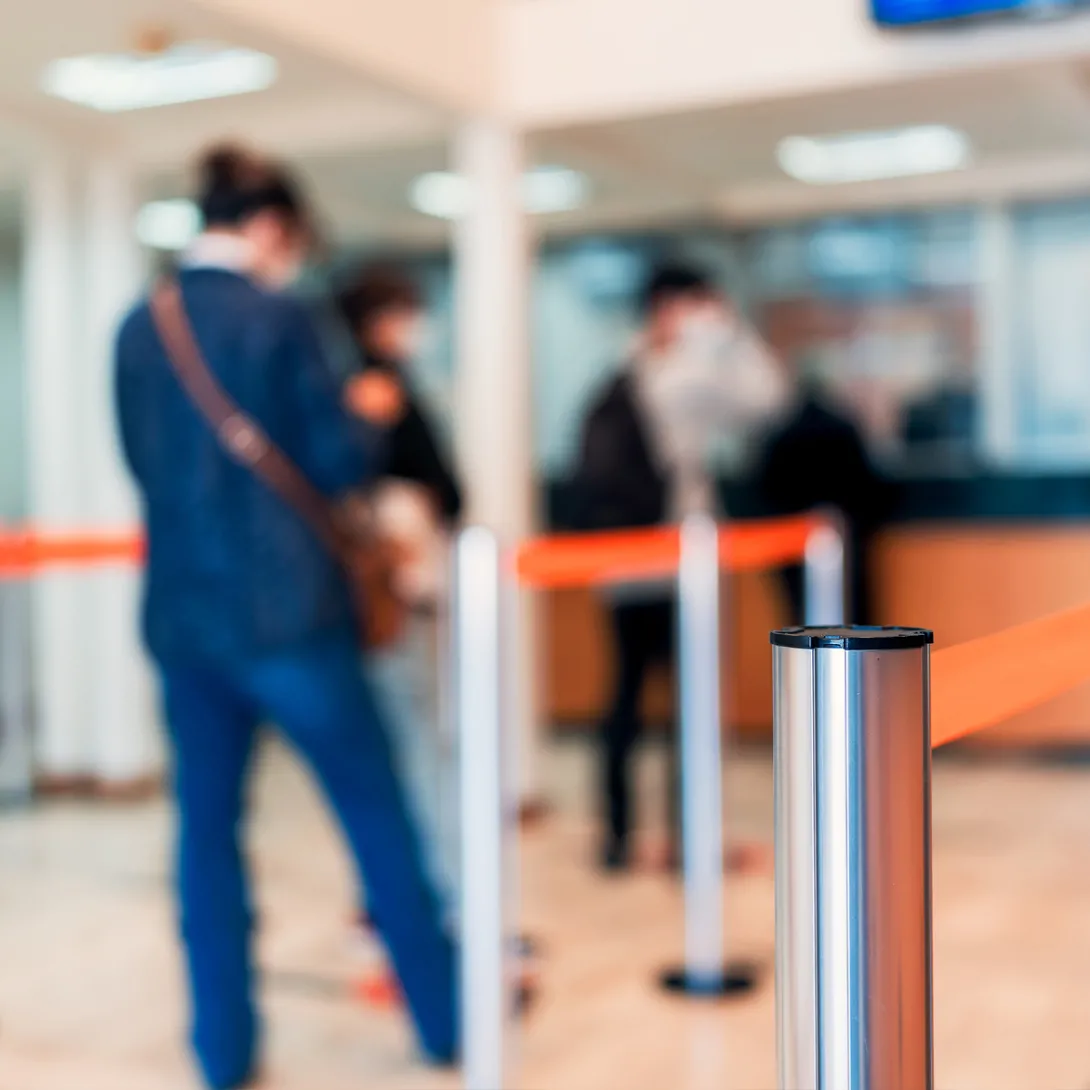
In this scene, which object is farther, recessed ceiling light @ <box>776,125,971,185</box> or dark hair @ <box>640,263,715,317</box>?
recessed ceiling light @ <box>776,125,971,185</box>

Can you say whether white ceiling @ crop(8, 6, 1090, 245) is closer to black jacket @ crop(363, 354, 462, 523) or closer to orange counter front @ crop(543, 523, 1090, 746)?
black jacket @ crop(363, 354, 462, 523)

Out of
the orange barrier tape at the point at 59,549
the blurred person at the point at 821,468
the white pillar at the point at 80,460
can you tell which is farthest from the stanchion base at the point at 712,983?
the white pillar at the point at 80,460

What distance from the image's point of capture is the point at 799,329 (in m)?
7.46

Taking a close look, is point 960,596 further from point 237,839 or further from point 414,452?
point 237,839

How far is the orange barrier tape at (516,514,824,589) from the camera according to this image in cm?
315

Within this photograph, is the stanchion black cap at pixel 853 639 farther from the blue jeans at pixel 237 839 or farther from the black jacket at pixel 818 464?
the black jacket at pixel 818 464

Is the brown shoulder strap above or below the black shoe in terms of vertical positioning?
above

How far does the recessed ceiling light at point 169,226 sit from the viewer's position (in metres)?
6.73

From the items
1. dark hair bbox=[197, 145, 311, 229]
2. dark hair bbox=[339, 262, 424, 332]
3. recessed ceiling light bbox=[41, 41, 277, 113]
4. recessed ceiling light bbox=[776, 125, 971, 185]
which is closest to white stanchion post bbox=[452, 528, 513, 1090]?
dark hair bbox=[197, 145, 311, 229]

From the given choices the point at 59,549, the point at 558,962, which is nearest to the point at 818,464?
the point at 558,962

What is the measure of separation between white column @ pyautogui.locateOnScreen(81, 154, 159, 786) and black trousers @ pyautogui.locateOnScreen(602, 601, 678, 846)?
182 cm

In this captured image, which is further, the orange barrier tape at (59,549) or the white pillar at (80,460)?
the white pillar at (80,460)

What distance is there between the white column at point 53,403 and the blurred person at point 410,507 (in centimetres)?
176

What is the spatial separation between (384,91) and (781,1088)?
3.61 metres
